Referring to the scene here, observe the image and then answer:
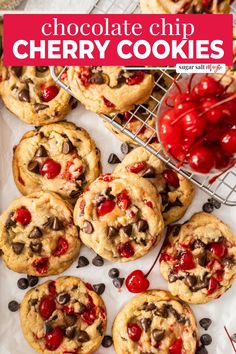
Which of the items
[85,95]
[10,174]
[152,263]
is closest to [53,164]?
[10,174]

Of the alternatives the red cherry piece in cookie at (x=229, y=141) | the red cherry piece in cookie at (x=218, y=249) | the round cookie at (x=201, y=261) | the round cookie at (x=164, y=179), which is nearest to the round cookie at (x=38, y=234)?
the round cookie at (x=164, y=179)

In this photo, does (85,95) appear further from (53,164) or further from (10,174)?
(10,174)

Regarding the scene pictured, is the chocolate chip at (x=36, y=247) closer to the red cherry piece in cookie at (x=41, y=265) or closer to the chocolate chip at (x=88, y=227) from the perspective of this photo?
the red cherry piece in cookie at (x=41, y=265)

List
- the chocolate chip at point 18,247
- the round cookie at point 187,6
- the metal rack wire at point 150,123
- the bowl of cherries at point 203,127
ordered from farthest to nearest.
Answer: the chocolate chip at point 18,247 < the metal rack wire at point 150,123 < the round cookie at point 187,6 < the bowl of cherries at point 203,127

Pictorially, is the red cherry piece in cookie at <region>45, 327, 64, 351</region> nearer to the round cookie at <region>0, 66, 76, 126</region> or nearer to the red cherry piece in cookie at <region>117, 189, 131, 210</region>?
the red cherry piece in cookie at <region>117, 189, 131, 210</region>

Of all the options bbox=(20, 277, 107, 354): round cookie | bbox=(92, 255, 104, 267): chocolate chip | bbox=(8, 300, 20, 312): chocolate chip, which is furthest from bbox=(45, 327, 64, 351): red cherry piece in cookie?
bbox=(92, 255, 104, 267): chocolate chip

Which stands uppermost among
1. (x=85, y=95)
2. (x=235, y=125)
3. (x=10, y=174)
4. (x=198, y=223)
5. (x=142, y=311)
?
(x=235, y=125)
